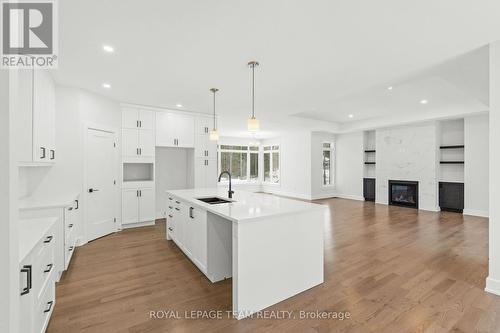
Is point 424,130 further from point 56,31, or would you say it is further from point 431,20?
point 56,31

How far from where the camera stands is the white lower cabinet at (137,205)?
5.04m

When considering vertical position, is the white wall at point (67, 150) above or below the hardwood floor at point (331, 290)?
above

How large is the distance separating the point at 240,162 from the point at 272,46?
29.5 ft

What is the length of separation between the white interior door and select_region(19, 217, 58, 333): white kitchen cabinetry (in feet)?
8.22

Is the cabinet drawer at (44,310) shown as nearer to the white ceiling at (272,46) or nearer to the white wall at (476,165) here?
the white ceiling at (272,46)

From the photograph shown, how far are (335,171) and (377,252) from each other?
6.45 m

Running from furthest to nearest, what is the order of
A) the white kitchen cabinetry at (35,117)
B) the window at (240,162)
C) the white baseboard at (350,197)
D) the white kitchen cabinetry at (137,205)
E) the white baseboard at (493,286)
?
the window at (240,162)
the white baseboard at (350,197)
the white kitchen cabinetry at (137,205)
the white baseboard at (493,286)
the white kitchen cabinetry at (35,117)

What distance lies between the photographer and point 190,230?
10.4 ft

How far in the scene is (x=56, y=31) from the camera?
7.83 feet

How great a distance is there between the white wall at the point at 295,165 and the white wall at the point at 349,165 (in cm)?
151

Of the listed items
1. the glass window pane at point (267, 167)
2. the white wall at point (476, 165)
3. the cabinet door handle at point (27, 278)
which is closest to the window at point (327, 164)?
the glass window pane at point (267, 167)

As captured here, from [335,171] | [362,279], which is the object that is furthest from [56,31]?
[335,171]

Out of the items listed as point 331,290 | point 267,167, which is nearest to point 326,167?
point 267,167

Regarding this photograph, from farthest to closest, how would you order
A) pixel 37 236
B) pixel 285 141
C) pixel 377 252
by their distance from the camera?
pixel 285 141, pixel 377 252, pixel 37 236
